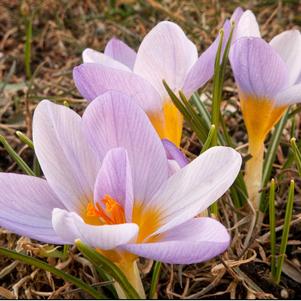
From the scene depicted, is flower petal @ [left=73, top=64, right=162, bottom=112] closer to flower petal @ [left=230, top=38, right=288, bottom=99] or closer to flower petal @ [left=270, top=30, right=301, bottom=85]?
flower petal @ [left=230, top=38, right=288, bottom=99]

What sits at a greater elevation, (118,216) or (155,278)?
(118,216)

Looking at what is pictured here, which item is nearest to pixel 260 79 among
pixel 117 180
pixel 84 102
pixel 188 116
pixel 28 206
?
pixel 188 116

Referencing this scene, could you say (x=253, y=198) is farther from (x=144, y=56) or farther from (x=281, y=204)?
(x=144, y=56)

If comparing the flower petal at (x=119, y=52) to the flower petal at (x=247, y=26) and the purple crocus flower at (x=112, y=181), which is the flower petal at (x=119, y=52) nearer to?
the flower petal at (x=247, y=26)

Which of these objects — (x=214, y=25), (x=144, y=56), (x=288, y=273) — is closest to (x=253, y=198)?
(x=288, y=273)

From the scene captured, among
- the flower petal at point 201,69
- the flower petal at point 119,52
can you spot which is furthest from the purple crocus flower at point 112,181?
the flower petal at point 119,52

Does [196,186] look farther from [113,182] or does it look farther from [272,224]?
[272,224]
